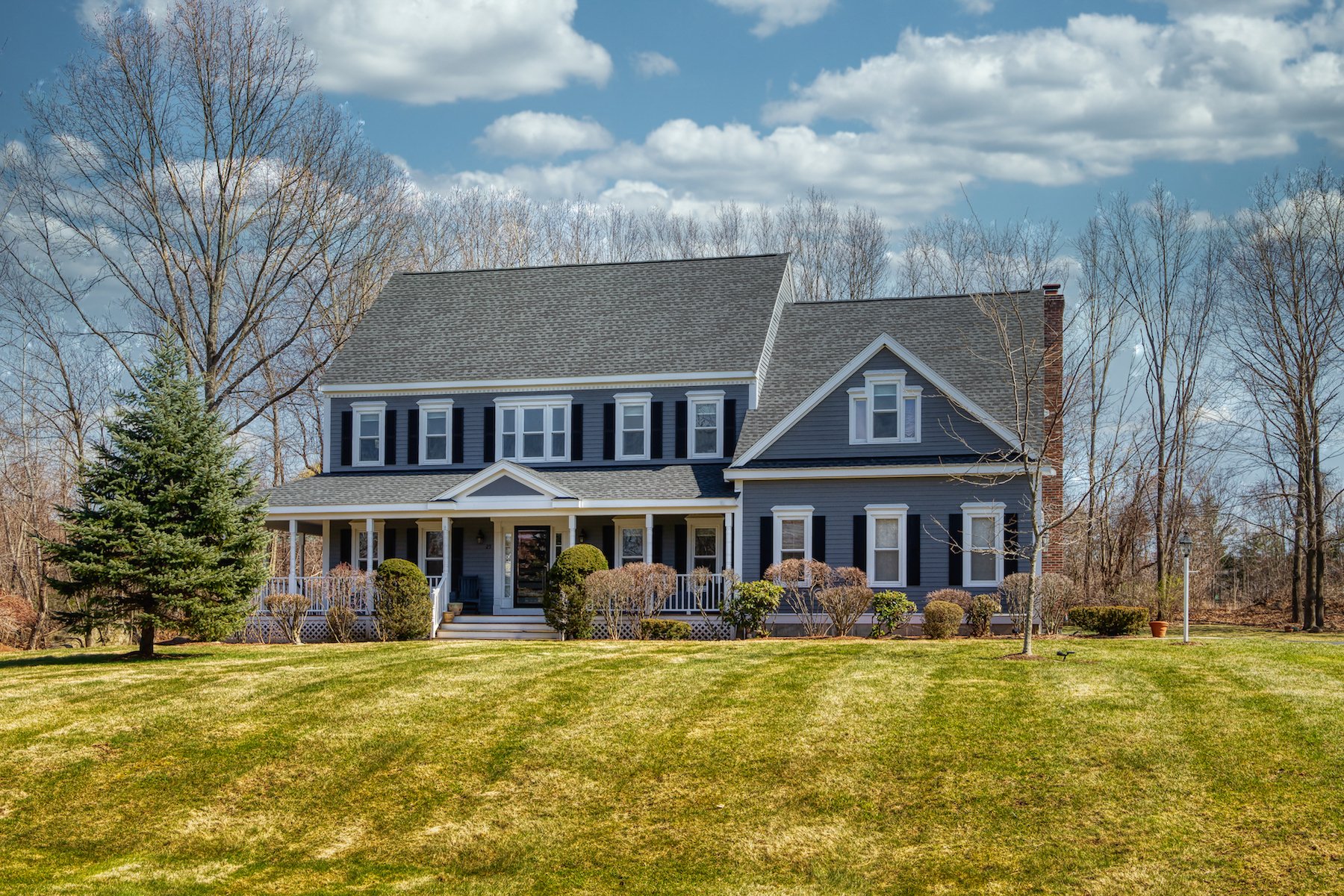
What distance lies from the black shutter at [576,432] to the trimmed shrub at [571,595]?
466 cm

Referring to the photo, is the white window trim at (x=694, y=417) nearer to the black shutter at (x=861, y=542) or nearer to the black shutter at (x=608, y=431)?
the black shutter at (x=608, y=431)

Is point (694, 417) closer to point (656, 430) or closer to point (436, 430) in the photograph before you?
point (656, 430)

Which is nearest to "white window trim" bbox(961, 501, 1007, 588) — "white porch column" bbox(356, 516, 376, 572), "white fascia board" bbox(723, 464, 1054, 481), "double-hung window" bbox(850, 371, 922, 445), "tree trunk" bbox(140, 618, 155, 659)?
"white fascia board" bbox(723, 464, 1054, 481)

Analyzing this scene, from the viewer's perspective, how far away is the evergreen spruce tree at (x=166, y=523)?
20016 mm

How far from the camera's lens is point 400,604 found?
26.1m

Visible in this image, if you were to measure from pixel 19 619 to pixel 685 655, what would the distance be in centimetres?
1774

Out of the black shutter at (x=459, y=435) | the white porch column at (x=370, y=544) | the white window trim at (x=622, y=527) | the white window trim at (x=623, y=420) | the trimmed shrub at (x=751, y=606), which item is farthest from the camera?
the black shutter at (x=459, y=435)

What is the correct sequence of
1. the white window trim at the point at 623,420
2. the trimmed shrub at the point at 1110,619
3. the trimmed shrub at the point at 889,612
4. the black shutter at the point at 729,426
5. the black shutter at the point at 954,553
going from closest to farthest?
the trimmed shrub at the point at 1110,619 → the trimmed shrub at the point at 889,612 → the black shutter at the point at 954,553 → the black shutter at the point at 729,426 → the white window trim at the point at 623,420

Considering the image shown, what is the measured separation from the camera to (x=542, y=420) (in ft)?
100

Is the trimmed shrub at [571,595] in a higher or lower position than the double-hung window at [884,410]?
lower

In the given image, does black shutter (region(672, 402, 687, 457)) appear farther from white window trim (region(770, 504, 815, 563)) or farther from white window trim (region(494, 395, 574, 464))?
white window trim (region(770, 504, 815, 563))

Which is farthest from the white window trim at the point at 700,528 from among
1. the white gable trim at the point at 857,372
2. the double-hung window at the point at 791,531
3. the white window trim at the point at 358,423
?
the white window trim at the point at 358,423

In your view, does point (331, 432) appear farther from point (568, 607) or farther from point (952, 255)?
point (952, 255)

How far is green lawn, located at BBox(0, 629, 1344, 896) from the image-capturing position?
11.2 meters
